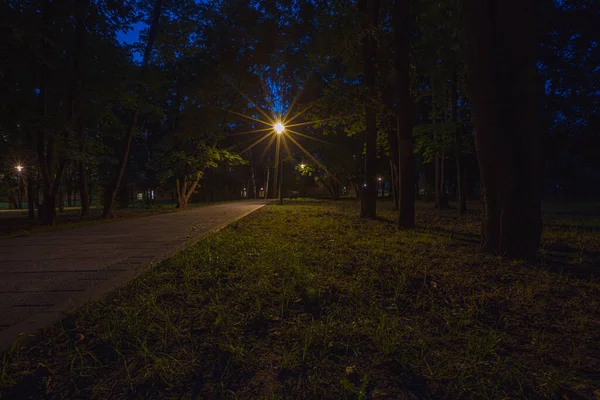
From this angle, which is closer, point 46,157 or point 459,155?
point 46,157

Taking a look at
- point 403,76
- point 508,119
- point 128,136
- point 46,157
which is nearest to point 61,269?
point 508,119

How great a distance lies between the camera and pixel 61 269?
395cm

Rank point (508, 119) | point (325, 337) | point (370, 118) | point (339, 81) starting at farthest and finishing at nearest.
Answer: point (370, 118) < point (339, 81) < point (508, 119) < point (325, 337)

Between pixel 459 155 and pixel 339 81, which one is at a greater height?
pixel 339 81

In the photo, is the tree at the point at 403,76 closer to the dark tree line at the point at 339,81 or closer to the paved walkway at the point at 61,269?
the dark tree line at the point at 339,81

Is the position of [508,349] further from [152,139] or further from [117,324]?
[152,139]

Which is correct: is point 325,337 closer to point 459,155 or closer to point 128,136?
point 459,155

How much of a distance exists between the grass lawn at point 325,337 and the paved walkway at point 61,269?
28cm

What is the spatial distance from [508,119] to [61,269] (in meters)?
6.94

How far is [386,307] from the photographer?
2.75m

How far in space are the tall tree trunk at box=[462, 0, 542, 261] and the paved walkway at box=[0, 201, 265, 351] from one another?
212 inches

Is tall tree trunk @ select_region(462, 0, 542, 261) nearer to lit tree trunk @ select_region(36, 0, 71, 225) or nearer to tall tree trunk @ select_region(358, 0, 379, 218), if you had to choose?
tall tree trunk @ select_region(358, 0, 379, 218)

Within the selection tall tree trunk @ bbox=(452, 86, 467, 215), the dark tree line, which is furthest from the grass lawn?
tall tree trunk @ bbox=(452, 86, 467, 215)

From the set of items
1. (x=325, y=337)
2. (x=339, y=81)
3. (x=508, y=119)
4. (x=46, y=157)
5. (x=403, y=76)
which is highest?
(x=339, y=81)
